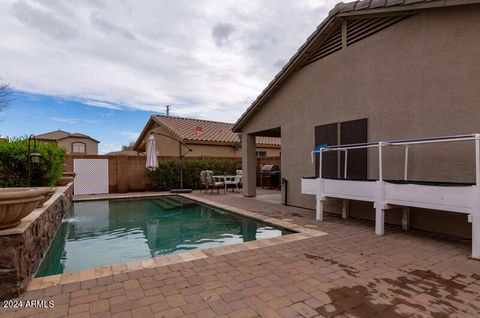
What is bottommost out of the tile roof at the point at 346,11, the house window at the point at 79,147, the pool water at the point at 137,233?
the pool water at the point at 137,233

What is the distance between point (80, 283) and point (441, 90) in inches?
265

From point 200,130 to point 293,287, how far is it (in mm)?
16901

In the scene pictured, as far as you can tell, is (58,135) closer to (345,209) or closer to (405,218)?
(345,209)

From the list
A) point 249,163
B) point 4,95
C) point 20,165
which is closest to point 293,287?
point 20,165

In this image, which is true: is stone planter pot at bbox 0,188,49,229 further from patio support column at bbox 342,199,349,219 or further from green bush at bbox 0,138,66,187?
patio support column at bbox 342,199,349,219

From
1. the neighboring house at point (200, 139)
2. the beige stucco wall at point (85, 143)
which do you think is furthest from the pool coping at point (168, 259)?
the beige stucco wall at point (85, 143)

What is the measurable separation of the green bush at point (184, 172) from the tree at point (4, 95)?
11.3 metres

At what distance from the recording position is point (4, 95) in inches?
687

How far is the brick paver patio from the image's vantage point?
2.60m

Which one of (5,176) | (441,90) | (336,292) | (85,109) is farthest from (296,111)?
(85,109)

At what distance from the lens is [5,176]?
276 inches

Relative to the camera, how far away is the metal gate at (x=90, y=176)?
13.4 m

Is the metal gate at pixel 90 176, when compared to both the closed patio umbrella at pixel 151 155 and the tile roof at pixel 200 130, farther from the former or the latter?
the tile roof at pixel 200 130

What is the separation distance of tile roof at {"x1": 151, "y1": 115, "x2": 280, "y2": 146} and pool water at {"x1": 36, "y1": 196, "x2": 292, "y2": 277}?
28.5 ft
